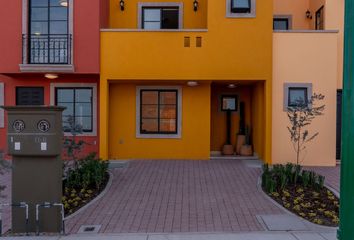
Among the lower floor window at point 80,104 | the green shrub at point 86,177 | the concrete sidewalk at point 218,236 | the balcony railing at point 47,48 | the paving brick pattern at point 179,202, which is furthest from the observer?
the lower floor window at point 80,104

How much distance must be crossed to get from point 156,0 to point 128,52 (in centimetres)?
286

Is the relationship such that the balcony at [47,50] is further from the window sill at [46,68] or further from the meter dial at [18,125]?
the meter dial at [18,125]

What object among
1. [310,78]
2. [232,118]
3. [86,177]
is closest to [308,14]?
[310,78]

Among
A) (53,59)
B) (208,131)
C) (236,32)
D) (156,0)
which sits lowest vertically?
(208,131)

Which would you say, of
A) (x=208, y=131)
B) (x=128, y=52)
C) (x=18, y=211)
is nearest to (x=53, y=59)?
(x=128, y=52)

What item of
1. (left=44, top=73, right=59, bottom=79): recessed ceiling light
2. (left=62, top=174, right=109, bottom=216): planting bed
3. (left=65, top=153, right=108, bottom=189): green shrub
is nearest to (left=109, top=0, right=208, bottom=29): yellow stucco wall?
(left=44, top=73, right=59, bottom=79): recessed ceiling light

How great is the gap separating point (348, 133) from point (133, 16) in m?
12.2

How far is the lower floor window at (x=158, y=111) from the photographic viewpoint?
14453mm

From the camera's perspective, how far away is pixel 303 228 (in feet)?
21.7

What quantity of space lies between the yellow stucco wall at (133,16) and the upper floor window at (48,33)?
196 centimetres

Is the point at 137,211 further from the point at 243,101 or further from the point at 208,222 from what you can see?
the point at 243,101

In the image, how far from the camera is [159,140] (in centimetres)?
1435

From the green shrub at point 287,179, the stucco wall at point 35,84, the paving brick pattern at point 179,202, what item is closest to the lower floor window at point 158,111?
the stucco wall at point 35,84

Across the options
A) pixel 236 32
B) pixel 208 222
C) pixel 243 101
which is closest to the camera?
pixel 208 222
